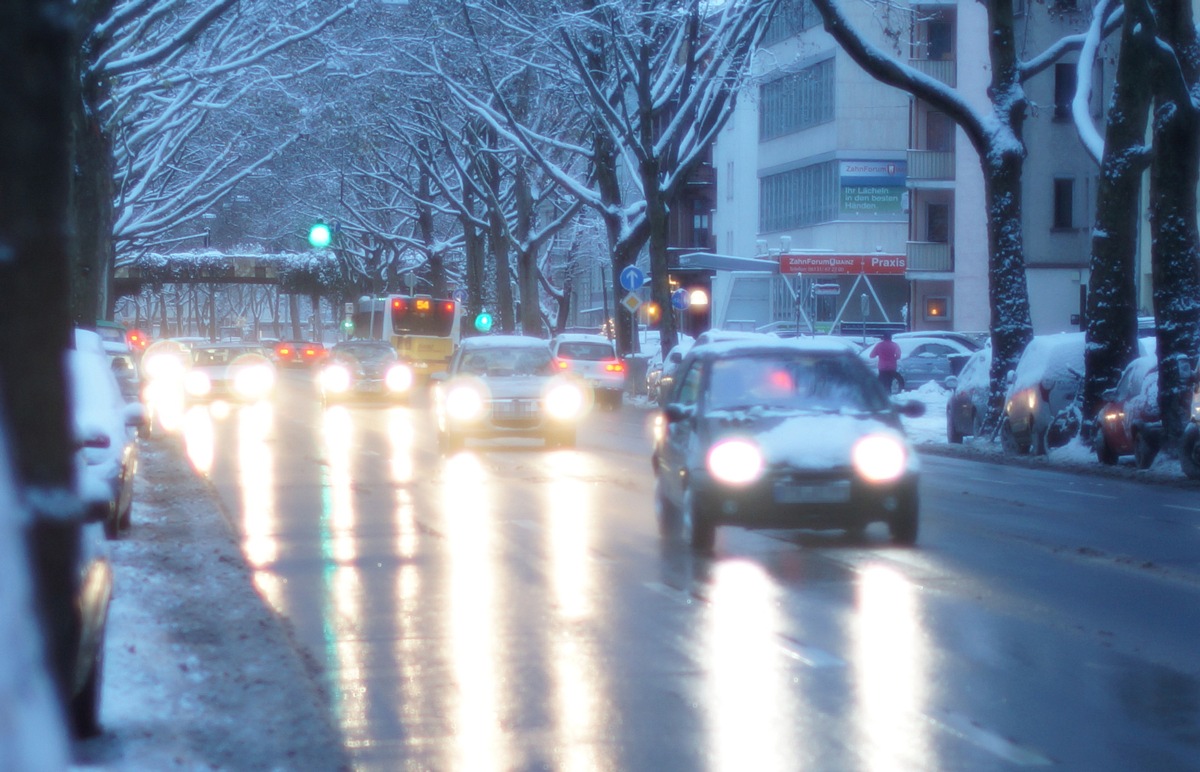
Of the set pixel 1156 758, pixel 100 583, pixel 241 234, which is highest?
pixel 241 234

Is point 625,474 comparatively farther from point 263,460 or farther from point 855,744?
point 855,744

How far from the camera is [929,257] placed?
60469 mm

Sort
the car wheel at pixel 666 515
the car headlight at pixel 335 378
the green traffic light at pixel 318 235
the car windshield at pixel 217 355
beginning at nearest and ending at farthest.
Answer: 1. the car wheel at pixel 666 515
2. the green traffic light at pixel 318 235
3. the car headlight at pixel 335 378
4. the car windshield at pixel 217 355

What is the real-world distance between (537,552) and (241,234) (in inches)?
2643

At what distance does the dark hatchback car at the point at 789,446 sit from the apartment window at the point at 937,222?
48248 mm

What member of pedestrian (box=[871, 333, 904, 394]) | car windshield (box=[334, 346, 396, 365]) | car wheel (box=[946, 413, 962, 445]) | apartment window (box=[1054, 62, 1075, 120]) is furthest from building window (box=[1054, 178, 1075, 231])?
car wheel (box=[946, 413, 962, 445])

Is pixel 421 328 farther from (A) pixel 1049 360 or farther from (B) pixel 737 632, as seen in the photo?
(B) pixel 737 632

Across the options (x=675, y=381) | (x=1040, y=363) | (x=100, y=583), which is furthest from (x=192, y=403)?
(x=100, y=583)

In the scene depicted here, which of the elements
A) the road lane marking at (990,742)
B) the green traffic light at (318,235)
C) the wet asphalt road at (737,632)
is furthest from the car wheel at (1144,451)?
the green traffic light at (318,235)

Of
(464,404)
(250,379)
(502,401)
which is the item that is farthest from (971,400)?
(250,379)

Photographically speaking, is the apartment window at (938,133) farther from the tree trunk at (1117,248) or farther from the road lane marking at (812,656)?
the road lane marking at (812,656)

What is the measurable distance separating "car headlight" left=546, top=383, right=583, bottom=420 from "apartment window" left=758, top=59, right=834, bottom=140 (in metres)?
36.2

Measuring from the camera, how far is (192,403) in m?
45.1

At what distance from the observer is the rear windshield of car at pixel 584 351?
42094 mm
